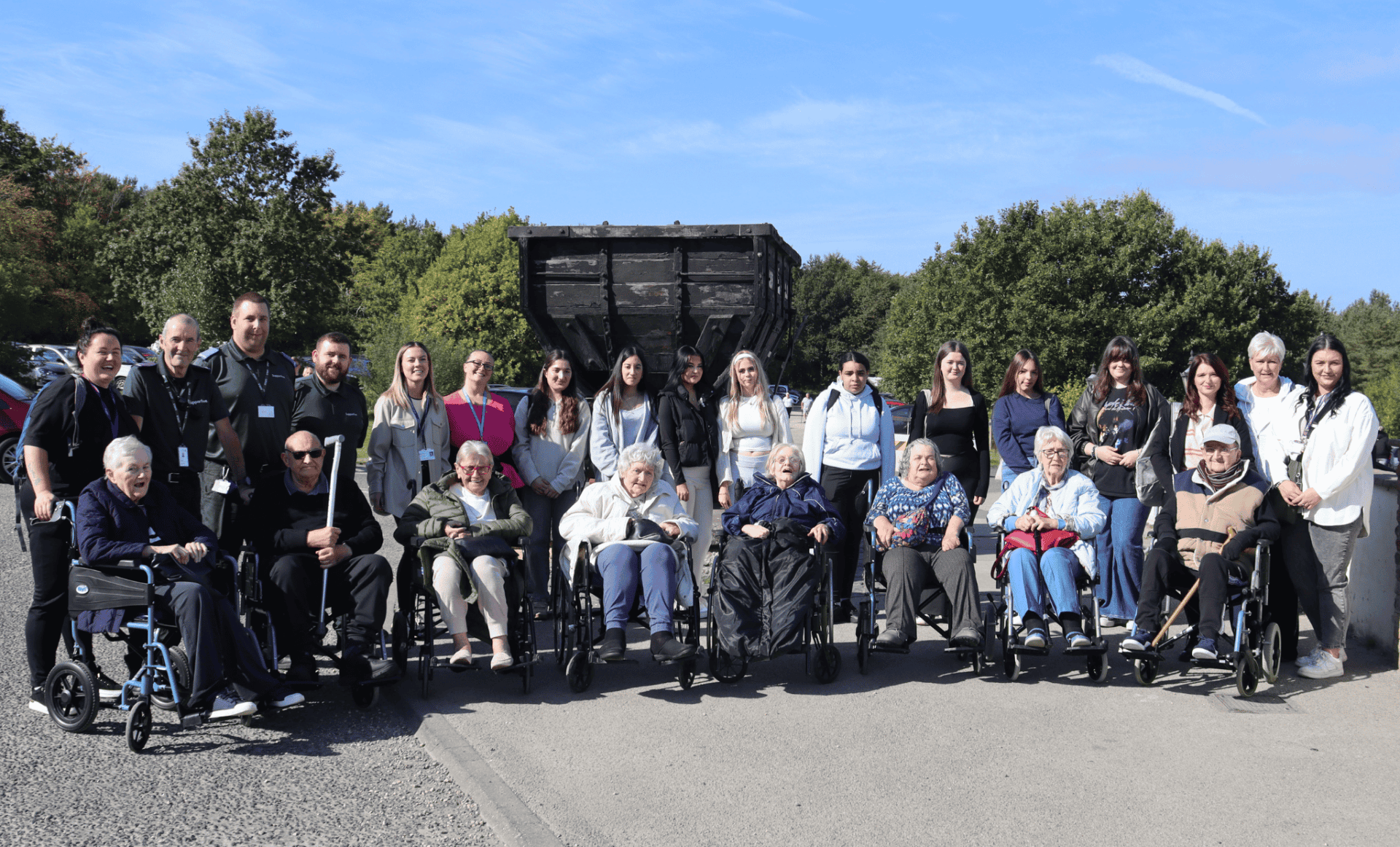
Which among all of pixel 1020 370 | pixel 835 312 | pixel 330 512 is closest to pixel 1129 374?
pixel 1020 370

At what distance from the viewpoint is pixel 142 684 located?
4449mm

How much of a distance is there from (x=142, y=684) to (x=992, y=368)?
39.3m

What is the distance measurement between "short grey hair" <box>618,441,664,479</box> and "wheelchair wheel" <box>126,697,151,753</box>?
268 cm

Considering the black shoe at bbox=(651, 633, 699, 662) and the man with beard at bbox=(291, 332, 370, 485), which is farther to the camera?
the man with beard at bbox=(291, 332, 370, 485)

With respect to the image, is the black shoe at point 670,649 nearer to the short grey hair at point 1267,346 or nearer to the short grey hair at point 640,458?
the short grey hair at point 640,458

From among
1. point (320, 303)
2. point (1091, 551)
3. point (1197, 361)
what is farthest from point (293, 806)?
point (320, 303)

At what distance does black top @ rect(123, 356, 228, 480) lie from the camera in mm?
5277

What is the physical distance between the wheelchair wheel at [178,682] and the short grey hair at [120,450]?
90 centimetres

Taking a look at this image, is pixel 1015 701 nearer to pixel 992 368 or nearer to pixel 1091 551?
pixel 1091 551

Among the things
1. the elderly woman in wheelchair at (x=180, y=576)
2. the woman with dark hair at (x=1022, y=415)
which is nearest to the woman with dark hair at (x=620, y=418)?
the woman with dark hair at (x=1022, y=415)

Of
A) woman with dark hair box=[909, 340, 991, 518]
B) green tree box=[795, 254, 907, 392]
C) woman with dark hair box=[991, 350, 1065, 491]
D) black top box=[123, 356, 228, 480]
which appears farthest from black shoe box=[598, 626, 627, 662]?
green tree box=[795, 254, 907, 392]

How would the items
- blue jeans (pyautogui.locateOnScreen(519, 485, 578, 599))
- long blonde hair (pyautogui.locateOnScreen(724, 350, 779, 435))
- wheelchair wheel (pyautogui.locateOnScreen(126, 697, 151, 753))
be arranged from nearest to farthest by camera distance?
1. wheelchair wheel (pyautogui.locateOnScreen(126, 697, 151, 753))
2. long blonde hair (pyautogui.locateOnScreen(724, 350, 779, 435))
3. blue jeans (pyautogui.locateOnScreen(519, 485, 578, 599))

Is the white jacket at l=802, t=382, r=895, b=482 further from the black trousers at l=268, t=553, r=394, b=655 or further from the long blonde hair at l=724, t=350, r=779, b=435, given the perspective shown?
the black trousers at l=268, t=553, r=394, b=655

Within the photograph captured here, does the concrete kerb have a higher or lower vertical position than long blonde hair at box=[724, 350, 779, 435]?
lower
